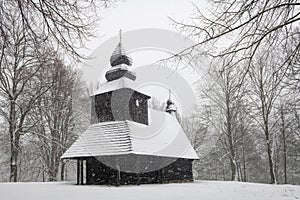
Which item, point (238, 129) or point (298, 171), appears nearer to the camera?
point (238, 129)

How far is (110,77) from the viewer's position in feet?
67.3

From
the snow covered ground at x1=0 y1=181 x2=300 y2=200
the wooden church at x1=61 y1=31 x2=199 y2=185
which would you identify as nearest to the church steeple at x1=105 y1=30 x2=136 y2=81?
the wooden church at x1=61 y1=31 x2=199 y2=185

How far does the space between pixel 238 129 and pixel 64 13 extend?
26.7 meters

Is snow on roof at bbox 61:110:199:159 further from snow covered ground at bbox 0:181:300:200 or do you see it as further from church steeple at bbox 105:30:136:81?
snow covered ground at bbox 0:181:300:200

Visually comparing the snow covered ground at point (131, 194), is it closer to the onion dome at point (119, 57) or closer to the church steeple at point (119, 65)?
the church steeple at point (119, 65)

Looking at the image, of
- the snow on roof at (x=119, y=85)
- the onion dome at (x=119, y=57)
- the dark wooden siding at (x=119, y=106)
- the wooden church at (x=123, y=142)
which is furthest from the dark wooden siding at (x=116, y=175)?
the onion dome at (x=119, y=57)

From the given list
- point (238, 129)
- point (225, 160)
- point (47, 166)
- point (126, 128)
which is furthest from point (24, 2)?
point (225, 160)

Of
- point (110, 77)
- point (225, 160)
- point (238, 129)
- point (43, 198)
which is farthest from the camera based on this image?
point (225, 160)

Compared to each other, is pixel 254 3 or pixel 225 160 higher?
pixel 254 3

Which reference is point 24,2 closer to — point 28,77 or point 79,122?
point 28,77

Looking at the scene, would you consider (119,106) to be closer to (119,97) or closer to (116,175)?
(119,97)

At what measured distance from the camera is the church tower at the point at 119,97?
61.7 feet

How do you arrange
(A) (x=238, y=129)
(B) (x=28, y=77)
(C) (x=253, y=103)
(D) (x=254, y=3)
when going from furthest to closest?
(A) (x=238, y=129) → (C) (x=253, y=103) → (B) (x=28, y=77) → (D) (x=254, y=3)

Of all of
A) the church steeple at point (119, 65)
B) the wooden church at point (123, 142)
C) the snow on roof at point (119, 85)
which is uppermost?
the church steeple at point (119, 65)
